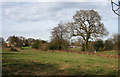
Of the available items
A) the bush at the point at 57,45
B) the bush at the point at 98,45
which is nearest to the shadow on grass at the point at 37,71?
the bush at the point at 98,45

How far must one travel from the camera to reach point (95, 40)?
28812 millimetres

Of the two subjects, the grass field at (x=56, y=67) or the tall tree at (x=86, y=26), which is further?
the tall tree at (x=86, y=26)

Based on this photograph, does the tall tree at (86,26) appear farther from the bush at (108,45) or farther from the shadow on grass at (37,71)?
the shadow on grass at (37,71)

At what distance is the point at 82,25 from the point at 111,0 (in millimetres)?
24850

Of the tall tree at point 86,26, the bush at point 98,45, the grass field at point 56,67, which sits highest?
the tall tree at point 86,26

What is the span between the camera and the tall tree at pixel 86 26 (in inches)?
1128

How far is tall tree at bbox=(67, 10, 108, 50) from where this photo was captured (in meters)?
28.6

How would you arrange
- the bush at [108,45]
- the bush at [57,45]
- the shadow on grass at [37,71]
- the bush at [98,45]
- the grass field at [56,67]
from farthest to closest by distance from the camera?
the bush at [57,45]
the bush at [98,45]
the bush at [108,45]
the grass field at [56,67]
the shadow on grass at [37,71]

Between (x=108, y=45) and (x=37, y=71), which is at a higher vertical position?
(x=108, y=45)

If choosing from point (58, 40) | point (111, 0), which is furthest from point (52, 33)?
point (111, 0)

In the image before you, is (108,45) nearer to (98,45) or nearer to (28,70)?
(98,45)

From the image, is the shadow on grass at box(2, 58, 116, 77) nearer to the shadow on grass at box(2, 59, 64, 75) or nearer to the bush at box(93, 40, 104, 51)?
the shadow on grass at box(2, 59, 64, 75)

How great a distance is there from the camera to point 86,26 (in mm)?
29641

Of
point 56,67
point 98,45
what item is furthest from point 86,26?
point 56,67
